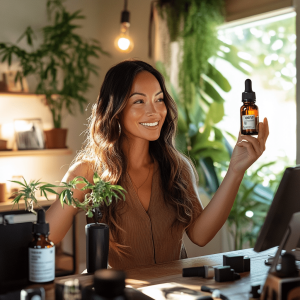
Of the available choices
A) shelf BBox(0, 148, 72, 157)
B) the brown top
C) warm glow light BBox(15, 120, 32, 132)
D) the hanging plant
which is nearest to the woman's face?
the brown top

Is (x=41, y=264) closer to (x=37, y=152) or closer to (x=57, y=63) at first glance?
(x=37, y=152)

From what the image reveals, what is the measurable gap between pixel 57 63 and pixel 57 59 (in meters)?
0.36

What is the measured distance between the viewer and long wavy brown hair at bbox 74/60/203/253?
163 centimetres

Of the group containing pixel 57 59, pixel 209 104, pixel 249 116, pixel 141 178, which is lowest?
pixel 141 178

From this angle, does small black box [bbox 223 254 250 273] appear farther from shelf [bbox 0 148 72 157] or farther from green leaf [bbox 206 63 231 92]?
shelf [bbox 0 148 72 157]

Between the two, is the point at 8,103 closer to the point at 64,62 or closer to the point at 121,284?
the point at 64,62

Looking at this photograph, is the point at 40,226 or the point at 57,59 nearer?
the point at 40,226

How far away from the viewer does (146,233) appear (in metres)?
1.62

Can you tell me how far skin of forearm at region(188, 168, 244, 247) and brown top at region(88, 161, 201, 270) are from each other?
0.30 feet

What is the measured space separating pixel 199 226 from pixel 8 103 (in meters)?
2.50

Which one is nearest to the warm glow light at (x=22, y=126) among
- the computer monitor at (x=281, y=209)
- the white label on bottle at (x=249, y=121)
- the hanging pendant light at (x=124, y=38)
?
the hanging pendant light at (x=124, y=38)

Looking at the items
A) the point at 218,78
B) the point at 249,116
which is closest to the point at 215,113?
the point at 218,78

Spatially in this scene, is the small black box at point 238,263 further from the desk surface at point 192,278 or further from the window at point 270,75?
the window at point 270,75

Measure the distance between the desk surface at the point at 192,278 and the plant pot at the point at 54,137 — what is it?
2407mm
